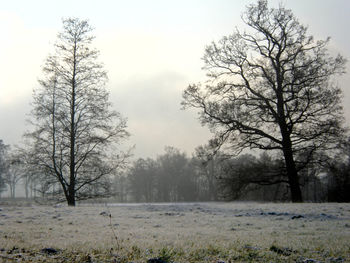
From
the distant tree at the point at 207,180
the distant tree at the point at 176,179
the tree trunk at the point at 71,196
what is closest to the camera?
the tree trunk at the point at 71,196

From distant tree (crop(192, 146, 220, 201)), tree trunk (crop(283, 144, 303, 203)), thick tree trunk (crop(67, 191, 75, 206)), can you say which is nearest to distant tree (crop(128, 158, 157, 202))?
distant tree (crop(192, 146, 220, 201))

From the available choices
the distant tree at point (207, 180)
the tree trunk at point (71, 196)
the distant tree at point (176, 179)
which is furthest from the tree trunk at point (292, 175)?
the distant tree at point (176, 179)

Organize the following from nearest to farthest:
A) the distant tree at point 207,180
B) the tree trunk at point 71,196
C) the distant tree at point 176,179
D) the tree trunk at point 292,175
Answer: the tree trunk at point 292,175, the tree trunk at point 71,196, the distant tree at point 207,180, the distant tree at point 176,179

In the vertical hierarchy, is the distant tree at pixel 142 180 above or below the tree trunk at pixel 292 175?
below

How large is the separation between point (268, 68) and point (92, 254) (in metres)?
18.9

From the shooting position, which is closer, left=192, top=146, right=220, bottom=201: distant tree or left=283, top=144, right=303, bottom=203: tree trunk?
left=283, top=144, right=303, bottom=203: tree trunk

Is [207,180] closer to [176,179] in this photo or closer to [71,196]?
[176,179]

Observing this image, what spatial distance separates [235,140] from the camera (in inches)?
806

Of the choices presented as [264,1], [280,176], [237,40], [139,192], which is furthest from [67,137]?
[139,192]

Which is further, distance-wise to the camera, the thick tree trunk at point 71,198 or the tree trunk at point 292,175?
the thick tree trunk at point 71,198

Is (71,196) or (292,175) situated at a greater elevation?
(292,175)

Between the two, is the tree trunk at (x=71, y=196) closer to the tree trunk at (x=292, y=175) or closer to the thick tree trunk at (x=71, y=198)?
the thick tree trunk at (x=71, y=198)

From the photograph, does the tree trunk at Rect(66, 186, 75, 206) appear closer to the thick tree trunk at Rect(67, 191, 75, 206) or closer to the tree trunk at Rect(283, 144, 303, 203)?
the thick tree trunk at Rect(67, 191, 75, 206)

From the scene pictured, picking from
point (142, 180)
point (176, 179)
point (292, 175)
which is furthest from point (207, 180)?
point (292, 175)
